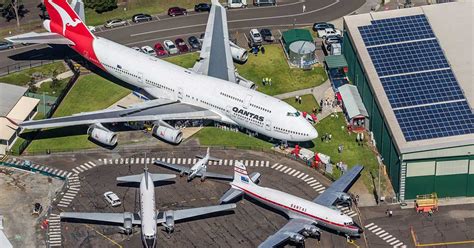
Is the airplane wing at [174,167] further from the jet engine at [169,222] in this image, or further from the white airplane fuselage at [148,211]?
the jet engine at [169,222]

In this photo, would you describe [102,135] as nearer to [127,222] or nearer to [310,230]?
[127,222]

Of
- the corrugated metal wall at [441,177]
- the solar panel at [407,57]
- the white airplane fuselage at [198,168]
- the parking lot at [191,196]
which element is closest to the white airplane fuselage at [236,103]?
the parking lot at [191,196]

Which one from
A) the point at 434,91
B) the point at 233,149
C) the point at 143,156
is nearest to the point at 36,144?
the point at 143,156

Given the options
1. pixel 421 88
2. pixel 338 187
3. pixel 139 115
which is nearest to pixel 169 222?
pixel 338 187

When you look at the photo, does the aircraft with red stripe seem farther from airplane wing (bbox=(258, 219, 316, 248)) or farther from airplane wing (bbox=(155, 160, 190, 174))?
airplane wing (bbox=(155, 160, 190, 174))

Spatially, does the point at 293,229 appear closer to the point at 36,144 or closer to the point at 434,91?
the point at 434,91

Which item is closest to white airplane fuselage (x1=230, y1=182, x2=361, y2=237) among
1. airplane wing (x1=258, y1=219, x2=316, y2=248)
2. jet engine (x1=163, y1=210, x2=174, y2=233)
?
airplane wing (x1=258, y1=219, x2=316, y2=248)
